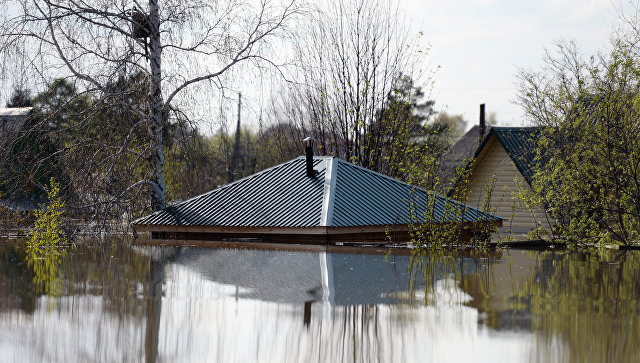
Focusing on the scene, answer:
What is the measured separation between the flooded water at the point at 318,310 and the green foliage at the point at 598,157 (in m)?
3.30

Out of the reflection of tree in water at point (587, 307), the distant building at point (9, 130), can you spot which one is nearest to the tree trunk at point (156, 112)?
the distant building at point (9, 130)

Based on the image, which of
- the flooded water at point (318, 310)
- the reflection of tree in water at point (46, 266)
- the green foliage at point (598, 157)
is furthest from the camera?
the green foliage at point (598, 157)

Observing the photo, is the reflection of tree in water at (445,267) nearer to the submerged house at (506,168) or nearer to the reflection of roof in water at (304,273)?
the reflection of roof in water at (304,273)

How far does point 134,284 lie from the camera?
1266 centimetres

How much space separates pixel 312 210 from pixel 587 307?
1005 cm

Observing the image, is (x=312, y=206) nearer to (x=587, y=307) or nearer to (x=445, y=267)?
(x=445, y=267)

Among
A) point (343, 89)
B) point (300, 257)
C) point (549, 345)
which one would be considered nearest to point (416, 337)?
point (549, 345)

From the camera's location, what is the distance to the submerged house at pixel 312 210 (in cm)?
1948

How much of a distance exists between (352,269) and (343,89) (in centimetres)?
1301

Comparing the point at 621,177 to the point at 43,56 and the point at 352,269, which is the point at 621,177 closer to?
the point at 352,269

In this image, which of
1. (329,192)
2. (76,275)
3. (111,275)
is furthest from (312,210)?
(76,275)

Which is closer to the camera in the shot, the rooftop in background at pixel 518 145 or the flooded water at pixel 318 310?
the flooded water at pixel 318 310

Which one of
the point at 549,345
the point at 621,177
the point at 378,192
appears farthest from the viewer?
the point at 378,192

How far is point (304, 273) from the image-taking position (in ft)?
45.5
